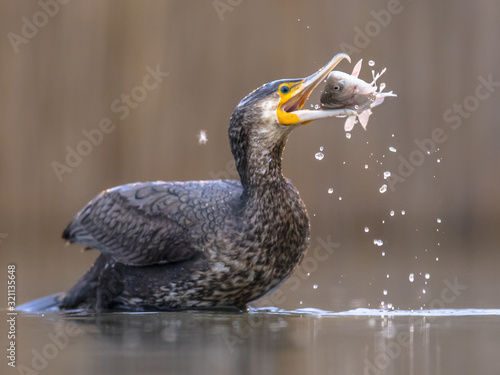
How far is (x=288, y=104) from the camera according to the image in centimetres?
573

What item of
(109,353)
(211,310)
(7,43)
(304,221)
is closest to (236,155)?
(304,221)

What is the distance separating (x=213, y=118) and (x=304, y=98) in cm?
444

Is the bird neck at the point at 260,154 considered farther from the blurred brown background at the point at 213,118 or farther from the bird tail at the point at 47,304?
the blurred brown background at the point at 213,118

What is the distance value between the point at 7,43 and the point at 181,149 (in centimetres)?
209

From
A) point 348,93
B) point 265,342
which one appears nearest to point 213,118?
point 348,93

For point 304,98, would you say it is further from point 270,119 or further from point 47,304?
point 47,304

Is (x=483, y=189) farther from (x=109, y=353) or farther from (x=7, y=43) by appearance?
(x=109, y=353)

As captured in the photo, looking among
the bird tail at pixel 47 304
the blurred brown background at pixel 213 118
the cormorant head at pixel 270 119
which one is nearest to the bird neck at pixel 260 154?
the cormorant head at pixel 270 119

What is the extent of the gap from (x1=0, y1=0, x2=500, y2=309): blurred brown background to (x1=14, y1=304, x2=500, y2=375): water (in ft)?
14.4

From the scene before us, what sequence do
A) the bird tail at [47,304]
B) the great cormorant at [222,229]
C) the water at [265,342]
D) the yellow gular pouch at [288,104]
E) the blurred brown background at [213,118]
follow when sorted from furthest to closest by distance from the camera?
the blurred brown background at [213,118]
the bird tail at [47,304]
the yellow gular pouch at [288,104]
the great cormorant at [222,229]
the water at [265,342]

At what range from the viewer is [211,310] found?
5.63 meters

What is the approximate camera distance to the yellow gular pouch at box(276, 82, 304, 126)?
5625mm

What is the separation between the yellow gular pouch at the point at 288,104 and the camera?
562 cm

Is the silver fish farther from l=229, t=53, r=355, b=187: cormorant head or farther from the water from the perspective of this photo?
the water
